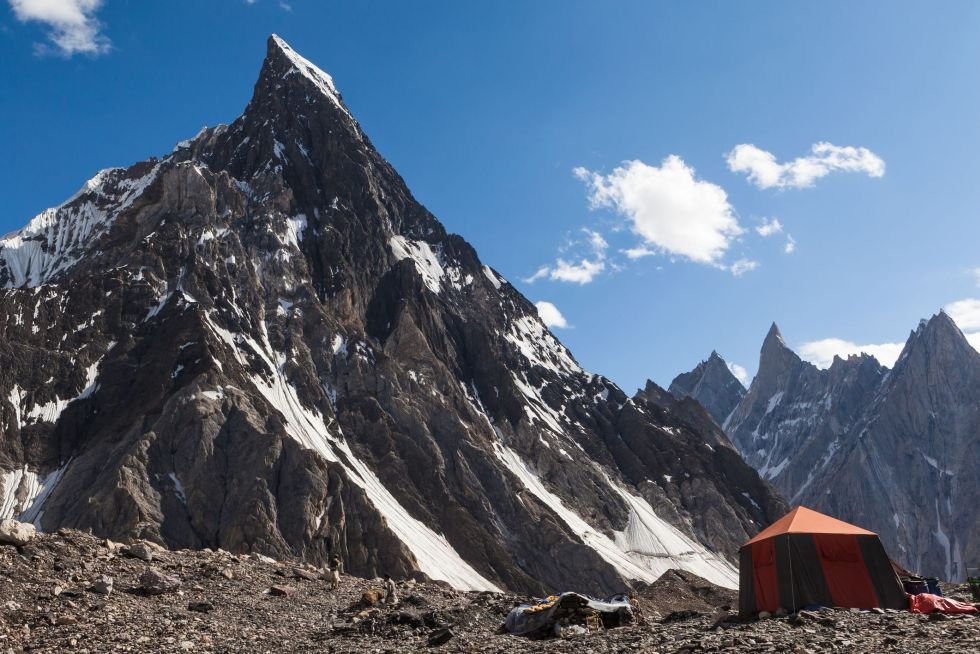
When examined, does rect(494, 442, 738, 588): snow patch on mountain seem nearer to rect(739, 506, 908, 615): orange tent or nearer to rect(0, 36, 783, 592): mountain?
rect(0, 36, 783, 592): mountain

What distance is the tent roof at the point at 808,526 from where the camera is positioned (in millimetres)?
26906

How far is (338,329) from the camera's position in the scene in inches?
5684

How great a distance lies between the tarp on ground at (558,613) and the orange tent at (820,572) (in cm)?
439

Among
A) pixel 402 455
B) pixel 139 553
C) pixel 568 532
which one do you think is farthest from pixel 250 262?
pixel 139 553

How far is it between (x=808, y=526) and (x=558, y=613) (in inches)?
390

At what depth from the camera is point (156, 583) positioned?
83.6ft

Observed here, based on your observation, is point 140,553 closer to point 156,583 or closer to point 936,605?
point 156,583

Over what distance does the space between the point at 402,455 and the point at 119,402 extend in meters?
39.4

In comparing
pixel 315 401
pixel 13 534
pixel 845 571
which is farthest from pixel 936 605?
pixel 315 401

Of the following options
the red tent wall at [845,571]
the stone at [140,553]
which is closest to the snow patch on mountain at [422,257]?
the stone at [140,553]

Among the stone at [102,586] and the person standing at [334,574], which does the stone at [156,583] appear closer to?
the stone at [102,586]

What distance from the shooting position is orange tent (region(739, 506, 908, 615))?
25031 mm

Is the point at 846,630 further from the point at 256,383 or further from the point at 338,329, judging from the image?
the point at 338,329

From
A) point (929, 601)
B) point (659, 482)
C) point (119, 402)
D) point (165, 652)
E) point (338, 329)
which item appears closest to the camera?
point (165, 652)
